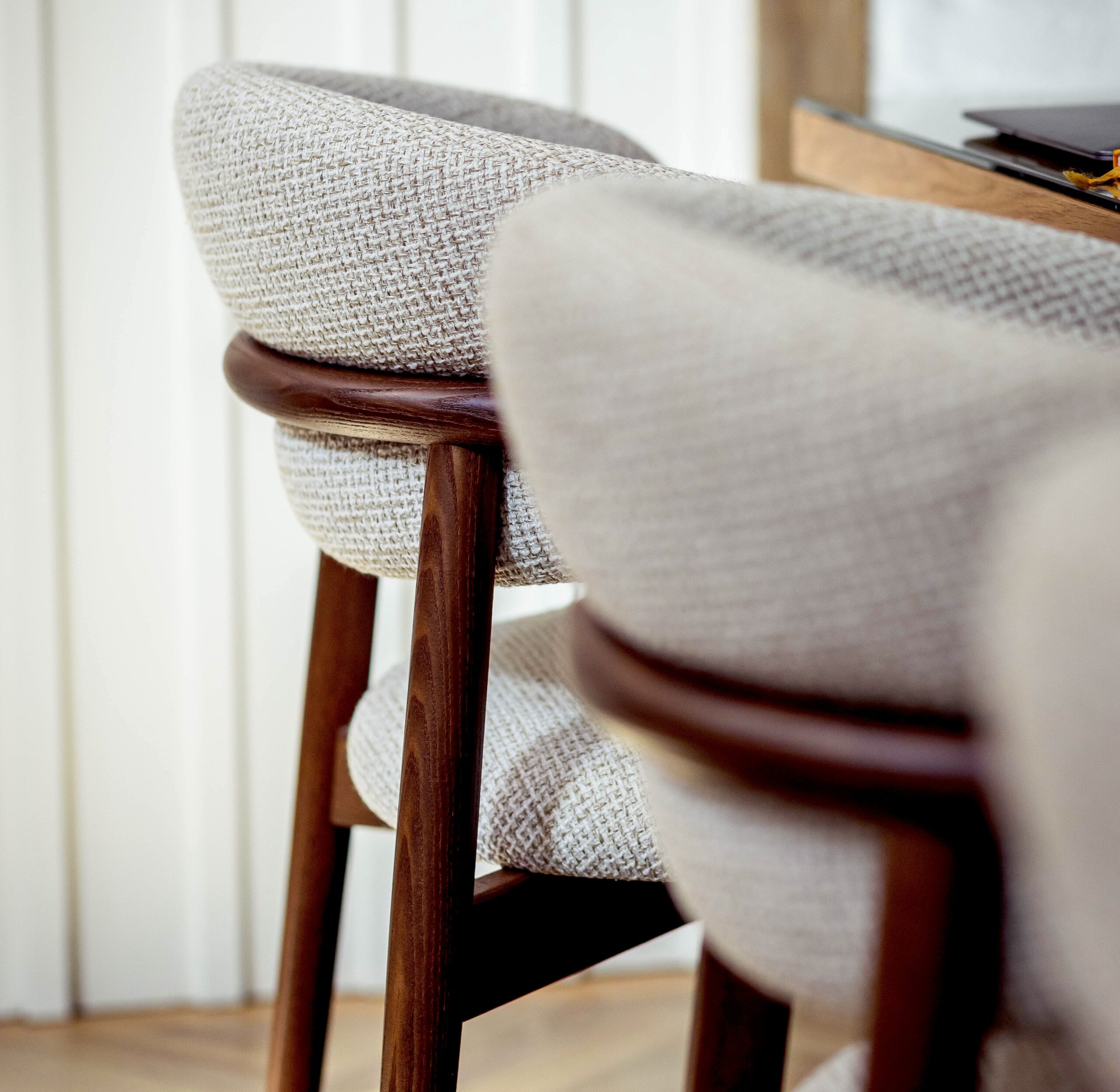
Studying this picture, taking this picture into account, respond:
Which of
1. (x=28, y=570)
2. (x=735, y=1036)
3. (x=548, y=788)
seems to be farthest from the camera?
(x=28, y=570)

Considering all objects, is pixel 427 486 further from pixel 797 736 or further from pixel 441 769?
pixel 797 736

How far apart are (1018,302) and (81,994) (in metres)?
1.41

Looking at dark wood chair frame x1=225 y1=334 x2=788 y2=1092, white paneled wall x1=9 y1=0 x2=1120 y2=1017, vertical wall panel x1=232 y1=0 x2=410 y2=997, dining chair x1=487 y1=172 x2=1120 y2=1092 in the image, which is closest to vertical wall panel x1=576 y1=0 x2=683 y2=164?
white paneled wall x1=9 y1=0 x2=1120 y2=1017

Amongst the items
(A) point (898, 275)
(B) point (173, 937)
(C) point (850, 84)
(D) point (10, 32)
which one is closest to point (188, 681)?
(B) point (173, 937)

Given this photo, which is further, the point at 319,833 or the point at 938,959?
the point at 319,833

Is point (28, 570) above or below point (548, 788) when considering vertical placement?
below

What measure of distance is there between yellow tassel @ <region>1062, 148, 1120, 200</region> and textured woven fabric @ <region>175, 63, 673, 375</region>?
257 mm

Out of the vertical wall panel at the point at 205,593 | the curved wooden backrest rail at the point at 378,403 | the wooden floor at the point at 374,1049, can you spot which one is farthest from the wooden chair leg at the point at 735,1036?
the vertical wall panel at the point at 205,593

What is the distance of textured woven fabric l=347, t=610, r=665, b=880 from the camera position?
550mm

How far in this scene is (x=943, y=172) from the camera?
72 cm

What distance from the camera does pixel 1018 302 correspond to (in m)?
0.29

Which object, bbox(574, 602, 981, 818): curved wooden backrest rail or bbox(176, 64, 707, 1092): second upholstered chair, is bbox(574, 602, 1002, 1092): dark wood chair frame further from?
bbox(176, 64, 707, 1092): second upholstered chair

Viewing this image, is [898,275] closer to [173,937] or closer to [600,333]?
[600,333]

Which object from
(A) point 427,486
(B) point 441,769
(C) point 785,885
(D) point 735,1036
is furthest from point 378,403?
(D) point 735,1036
